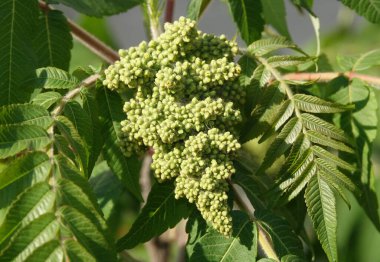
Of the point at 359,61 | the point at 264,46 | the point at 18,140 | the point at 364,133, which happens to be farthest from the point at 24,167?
the point at 359,61

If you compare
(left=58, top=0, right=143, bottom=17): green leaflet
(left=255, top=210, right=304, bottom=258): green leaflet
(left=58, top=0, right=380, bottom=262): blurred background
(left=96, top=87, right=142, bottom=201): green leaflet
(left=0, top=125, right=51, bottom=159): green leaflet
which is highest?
(left=58, top=0, right=143, bottom=17): green leaflet

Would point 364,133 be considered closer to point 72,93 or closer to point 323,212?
point 323,212

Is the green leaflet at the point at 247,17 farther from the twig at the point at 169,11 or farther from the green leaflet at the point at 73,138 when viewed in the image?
the green leaflet at the point at 73,138

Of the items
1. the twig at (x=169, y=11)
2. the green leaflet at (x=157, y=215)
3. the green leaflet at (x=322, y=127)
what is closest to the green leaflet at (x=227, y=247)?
the green leaflet at (x=157, y=215)

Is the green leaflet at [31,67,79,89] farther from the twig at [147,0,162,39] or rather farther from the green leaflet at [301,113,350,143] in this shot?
the green leaflet at [301,113,350,143]

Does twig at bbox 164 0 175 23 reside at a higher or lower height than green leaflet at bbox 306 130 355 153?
higher

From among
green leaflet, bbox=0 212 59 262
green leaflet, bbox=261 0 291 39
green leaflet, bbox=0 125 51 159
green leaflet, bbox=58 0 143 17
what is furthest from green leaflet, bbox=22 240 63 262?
green leaflet, bbox=261 0 291 39
